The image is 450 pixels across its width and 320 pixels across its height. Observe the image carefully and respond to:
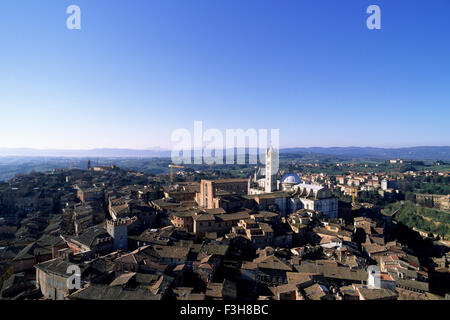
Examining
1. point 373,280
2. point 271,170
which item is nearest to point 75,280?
point 373,280

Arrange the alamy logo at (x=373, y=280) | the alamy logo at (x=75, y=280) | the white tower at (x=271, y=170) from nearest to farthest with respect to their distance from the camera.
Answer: the alamy logo at (x=75, y=280) → the alamy logo at (x=373, y=280) → the white tower at (x=271, y=170)

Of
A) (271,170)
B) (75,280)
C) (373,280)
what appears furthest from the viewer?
(271,170)

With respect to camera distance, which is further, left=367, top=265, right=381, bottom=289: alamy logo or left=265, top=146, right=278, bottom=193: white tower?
left=265, top=146, right=278, bottom=193: white tower

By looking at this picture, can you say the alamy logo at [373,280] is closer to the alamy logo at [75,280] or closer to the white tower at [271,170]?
the alamy logo at [75,280]

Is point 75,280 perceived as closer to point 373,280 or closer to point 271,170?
point 373,280

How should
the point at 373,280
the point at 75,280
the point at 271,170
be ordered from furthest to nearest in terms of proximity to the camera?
the point at 271,170 < the point at 373,280 < the point at 75,280

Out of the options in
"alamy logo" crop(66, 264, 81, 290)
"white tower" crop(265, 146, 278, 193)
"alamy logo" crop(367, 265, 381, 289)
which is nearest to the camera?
"alamy logo" crop(66, 264, 81, 290)

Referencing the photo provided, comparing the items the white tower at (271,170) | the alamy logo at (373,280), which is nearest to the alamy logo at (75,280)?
the alamy logo at (373,280)

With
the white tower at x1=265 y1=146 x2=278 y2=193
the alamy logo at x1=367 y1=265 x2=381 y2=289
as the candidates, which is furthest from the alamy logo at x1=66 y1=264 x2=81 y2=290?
the white tower at x1=265 y1=146 x2=278 y2=193

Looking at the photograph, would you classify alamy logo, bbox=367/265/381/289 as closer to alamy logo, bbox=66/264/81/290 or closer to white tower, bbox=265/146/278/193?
alamy logo, bbox=66/264/81/290

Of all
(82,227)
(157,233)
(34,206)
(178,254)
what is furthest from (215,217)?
(34,206)
